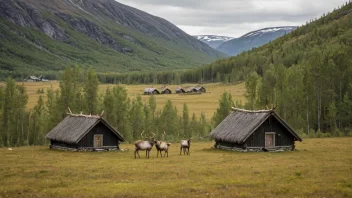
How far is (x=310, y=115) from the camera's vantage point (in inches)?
2982

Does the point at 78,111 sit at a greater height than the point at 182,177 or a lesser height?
greater

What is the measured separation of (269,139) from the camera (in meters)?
48.7

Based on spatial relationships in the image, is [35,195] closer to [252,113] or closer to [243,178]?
[243,178]

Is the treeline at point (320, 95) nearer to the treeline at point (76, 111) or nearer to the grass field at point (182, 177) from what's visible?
the treeline at point (76, 111)

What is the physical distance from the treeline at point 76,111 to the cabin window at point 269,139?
25.1m

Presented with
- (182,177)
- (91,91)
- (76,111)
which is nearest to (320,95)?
(91,91)

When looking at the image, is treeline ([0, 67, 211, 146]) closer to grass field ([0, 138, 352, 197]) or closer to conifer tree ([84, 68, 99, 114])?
conifer tree ([84, 68, 99, 114])

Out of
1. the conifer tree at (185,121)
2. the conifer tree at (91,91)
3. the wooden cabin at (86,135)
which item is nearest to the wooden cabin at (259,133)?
the wooden cabin at (86,135)

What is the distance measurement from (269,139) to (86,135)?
20.5 m

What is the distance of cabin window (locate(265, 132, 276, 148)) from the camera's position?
4853cm

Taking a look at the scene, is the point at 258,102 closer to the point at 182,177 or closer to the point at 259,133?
the point at 259,133

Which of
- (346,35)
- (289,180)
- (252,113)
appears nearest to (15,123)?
(252,113)

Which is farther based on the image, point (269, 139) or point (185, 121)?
point (185, 121)

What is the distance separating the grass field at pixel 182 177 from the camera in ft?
79.6
